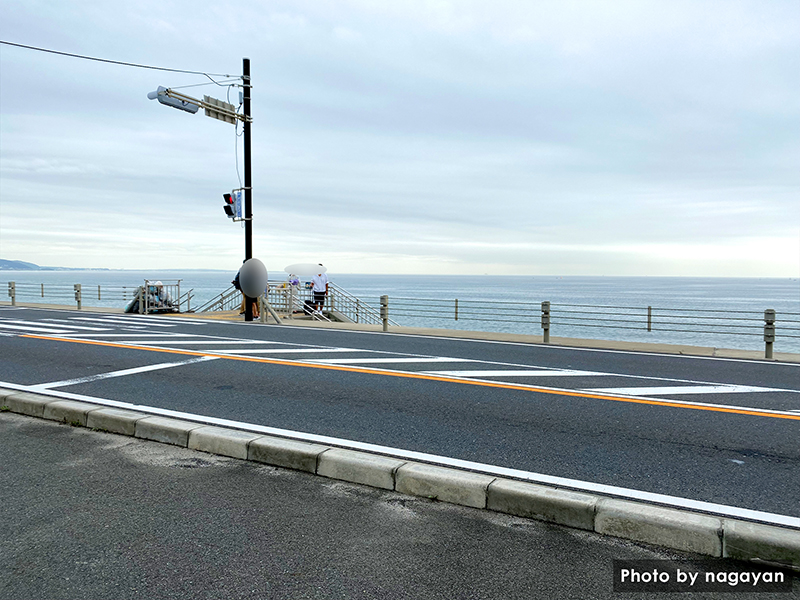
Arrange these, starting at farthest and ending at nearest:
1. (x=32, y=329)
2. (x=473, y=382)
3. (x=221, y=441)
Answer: (x=32, y=329) < (x=473, y=382) < (x=221, y=441)

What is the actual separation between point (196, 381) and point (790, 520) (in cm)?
739

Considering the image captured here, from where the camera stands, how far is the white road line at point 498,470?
396 cm

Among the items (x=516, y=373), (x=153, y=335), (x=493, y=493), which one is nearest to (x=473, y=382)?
(x=516, y=373)

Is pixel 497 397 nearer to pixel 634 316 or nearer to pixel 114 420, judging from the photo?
pixel 114 420

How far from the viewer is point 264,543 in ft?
11.5

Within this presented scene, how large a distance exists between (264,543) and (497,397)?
4.65 metres

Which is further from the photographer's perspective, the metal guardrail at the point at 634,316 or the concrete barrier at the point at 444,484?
the metal guardrail at the point at 634,316

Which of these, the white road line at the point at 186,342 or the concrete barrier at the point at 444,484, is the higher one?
the white road line at the point at 186,342

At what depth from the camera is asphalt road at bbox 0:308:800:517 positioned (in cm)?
505

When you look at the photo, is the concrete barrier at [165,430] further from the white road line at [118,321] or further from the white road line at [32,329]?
the white road line at [118,321]

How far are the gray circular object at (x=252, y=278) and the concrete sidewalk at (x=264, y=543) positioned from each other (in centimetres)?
1471

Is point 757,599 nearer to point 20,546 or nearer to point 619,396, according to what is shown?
point 20,546

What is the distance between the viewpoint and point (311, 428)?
19.9 feet

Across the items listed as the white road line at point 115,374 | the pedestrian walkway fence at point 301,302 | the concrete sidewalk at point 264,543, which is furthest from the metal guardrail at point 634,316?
the concrete sidewalk at point 264,543
